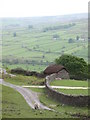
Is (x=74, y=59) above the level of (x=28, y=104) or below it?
above

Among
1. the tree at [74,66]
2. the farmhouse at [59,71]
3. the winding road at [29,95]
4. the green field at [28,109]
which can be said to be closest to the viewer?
the green field at [28,109]

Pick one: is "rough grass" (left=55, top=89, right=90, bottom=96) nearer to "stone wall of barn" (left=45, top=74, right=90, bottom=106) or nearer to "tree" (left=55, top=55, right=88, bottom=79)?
"stone wall of barn" (left=45, top=74, right=90, bottom=106)

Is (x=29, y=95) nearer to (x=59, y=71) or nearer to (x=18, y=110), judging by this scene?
(x=18, y=110)

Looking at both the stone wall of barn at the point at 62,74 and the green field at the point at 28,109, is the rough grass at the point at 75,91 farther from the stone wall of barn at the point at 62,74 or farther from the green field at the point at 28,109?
the stone wall of barn at the point at 62,74

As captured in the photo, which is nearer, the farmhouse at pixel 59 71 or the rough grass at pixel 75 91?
the rough grass at pixel 75 91

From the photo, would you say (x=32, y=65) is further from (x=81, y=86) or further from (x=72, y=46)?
(x=81, y=86)

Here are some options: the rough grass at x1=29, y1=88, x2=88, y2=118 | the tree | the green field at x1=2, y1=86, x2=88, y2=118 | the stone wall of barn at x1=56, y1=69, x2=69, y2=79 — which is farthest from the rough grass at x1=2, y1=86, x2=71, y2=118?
the tree

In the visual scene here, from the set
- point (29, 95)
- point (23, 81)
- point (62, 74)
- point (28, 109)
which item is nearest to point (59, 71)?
point (62, 74)

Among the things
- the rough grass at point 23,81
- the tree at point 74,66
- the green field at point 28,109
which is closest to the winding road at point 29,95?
the green field at point 28,109

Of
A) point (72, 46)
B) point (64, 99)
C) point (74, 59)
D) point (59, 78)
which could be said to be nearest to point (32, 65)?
point (72, 46)
